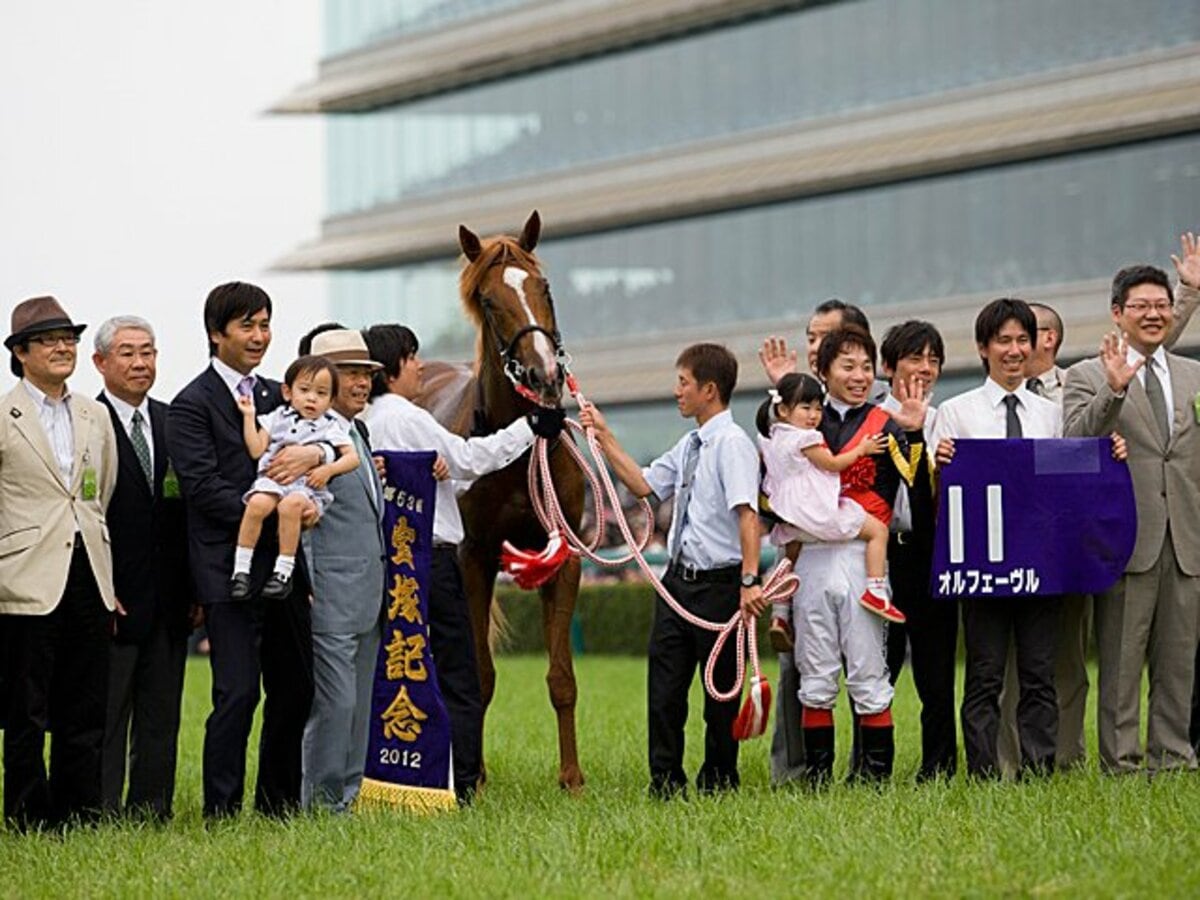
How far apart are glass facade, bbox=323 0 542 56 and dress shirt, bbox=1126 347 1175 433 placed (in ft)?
127

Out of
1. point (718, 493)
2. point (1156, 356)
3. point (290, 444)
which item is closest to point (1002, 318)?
point (1156, 356)

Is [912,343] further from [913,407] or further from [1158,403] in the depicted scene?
[1158,403]

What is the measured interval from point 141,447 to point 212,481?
2.70 feet

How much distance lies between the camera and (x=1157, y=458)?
33.1 feet

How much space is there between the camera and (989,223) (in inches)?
1463

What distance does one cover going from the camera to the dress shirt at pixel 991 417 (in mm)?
10281

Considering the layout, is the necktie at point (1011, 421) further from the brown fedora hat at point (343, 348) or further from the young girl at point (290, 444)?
the young girl at point (290, 444)

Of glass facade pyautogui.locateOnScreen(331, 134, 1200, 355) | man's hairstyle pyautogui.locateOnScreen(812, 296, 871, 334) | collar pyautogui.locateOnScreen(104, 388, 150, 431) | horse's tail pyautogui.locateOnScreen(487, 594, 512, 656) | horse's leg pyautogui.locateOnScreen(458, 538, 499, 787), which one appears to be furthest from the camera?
glass facade pyautogui.locateOnScreen(331, 134, 1200, 355)

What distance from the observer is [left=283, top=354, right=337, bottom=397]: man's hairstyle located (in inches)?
375

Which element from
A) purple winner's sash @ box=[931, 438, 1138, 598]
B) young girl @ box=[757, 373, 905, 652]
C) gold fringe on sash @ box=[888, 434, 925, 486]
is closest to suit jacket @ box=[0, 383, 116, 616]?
young girl @ box=[757, 373, 905, 652]

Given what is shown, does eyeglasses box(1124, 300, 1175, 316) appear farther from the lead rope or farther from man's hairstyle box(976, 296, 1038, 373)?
the lead rope

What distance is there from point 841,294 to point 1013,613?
29.9m

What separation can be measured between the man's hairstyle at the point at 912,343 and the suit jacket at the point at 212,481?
2852mm

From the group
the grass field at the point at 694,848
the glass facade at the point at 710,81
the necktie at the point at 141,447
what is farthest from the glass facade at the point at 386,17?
the grass field at the point at 694,848
